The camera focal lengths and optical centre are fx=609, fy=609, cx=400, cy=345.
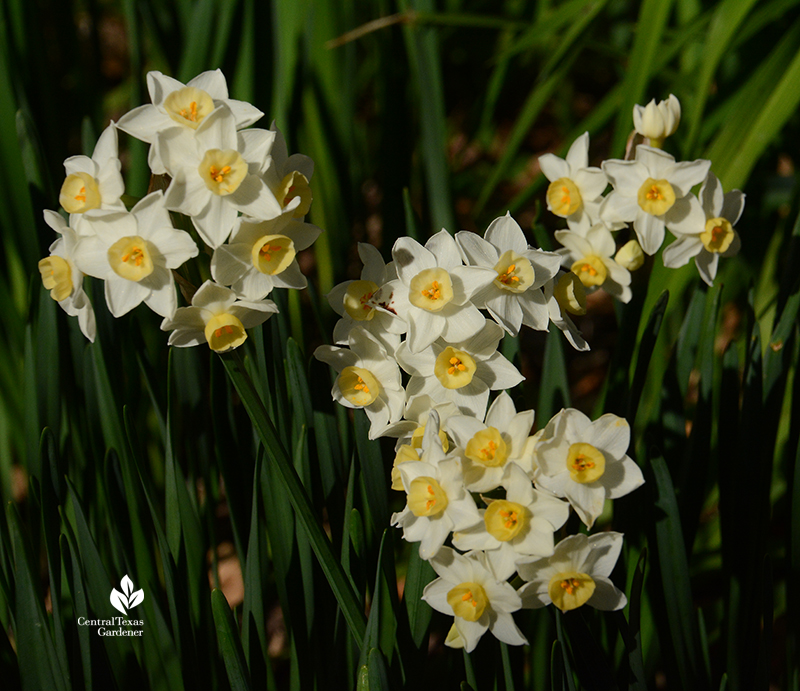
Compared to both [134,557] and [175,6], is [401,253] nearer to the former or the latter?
[134,557]

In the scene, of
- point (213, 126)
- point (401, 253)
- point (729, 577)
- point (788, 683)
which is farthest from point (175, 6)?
point (788, 683)

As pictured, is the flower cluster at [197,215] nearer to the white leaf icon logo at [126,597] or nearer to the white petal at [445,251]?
the white petal at [445,251]

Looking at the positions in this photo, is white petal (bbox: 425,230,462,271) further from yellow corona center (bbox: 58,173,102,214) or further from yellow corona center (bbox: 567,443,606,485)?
yellow corona center (bbox: 58,173,102,214)

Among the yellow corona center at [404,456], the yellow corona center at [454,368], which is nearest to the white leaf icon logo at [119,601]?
the yellow corona center at [404,456]

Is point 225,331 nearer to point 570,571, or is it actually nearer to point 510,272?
point 510,272

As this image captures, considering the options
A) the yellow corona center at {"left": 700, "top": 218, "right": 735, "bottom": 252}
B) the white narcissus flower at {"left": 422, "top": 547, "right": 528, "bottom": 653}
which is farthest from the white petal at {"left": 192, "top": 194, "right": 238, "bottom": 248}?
the yellow corona center at {"left": 700, "top": 218, "right": 735, "bottom": 252}

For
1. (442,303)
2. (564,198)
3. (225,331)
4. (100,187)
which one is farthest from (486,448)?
(100,187)
